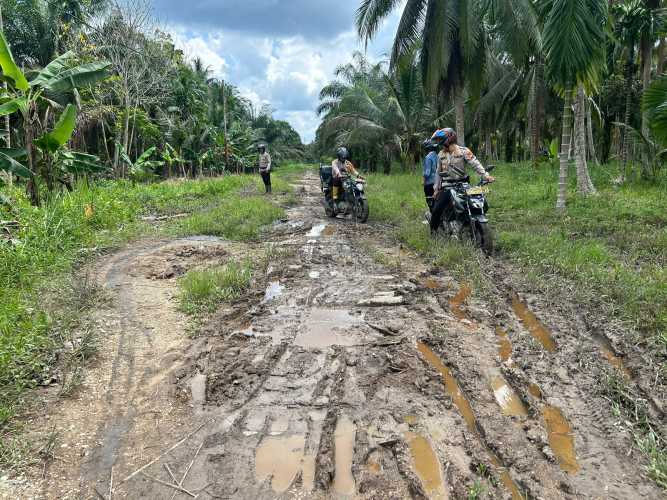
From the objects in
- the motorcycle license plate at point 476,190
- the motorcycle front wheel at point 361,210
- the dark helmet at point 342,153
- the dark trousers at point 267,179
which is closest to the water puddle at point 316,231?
the motorcycle front wheel at point 361,210

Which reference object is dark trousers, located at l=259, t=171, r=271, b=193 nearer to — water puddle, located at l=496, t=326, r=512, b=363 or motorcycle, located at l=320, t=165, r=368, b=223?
motorcycle, located at l=320, t=165, r=368, b=223

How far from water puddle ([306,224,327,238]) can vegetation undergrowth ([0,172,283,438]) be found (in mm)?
1019

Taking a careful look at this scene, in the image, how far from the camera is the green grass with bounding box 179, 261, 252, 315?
4.52 m

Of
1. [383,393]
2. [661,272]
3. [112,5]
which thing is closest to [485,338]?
[383,393]

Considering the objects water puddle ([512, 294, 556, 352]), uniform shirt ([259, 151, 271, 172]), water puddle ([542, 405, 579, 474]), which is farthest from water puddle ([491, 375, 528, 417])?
uniform shirt ([259, 151, 271, 172])

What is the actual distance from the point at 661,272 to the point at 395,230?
412 centimetres

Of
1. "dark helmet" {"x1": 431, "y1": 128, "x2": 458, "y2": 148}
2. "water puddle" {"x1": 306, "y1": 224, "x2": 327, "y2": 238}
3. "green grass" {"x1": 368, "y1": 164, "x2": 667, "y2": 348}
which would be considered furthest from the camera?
"water puddle" {"x1": 306, "y1": 224, "x2": 327, "y2": 238}

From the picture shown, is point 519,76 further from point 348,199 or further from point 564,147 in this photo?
point 348,199

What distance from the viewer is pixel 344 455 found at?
2.35 meters

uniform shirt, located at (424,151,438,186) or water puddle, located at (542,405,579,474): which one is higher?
uniform shirt, located at (424,151,438,186)

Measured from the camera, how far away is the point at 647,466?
2.14 m

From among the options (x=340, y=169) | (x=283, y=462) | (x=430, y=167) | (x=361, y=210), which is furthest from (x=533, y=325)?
(x=340, y=169)

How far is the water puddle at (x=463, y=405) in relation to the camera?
6.91 feet

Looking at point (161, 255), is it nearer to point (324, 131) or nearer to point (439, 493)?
point (439, 493)
